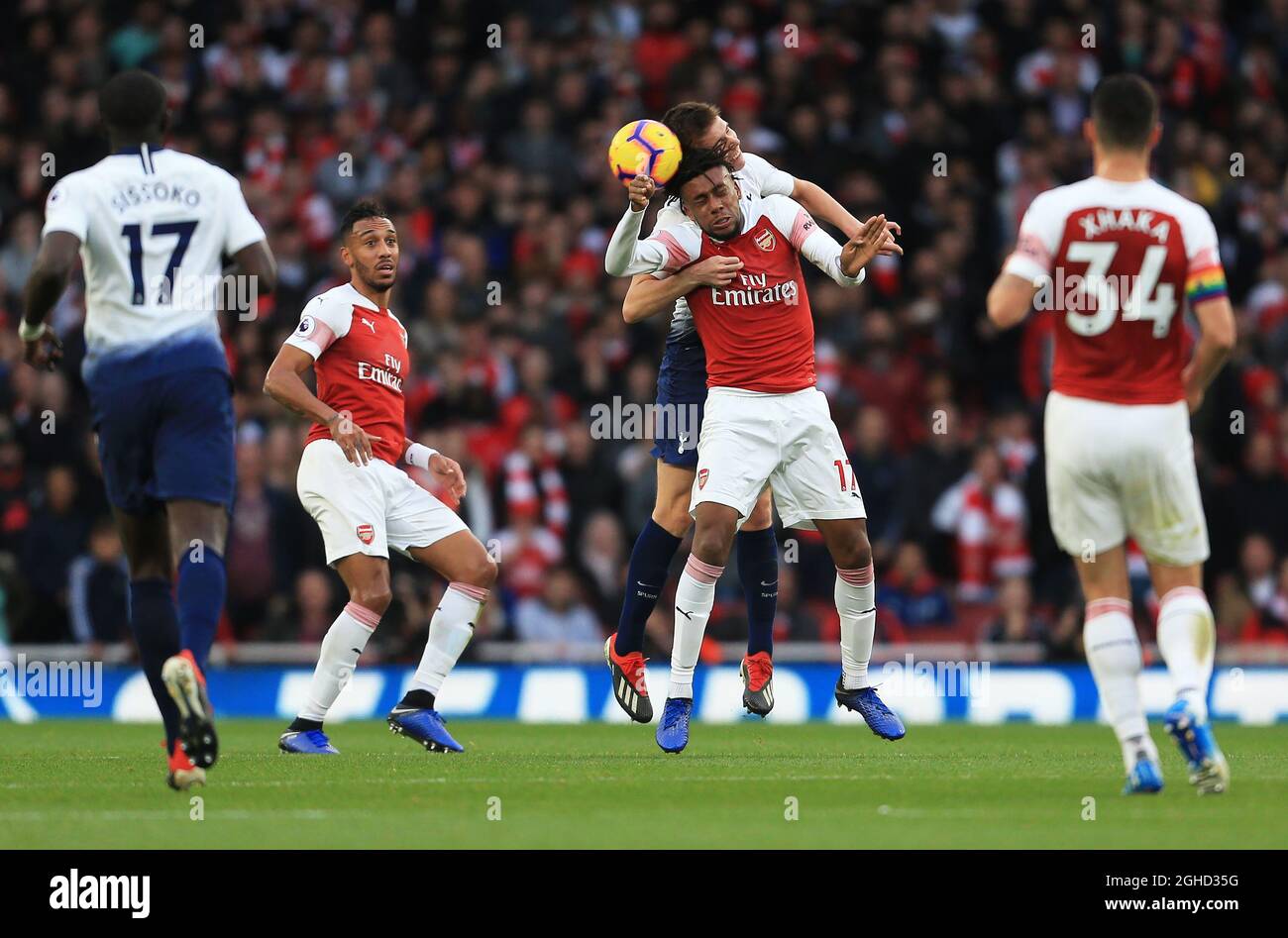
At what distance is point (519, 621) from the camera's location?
607 inches

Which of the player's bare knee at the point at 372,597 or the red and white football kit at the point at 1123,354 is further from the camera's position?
the player's bare knee at the point at 372,597

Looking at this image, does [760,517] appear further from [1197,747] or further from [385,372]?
[1197,747]

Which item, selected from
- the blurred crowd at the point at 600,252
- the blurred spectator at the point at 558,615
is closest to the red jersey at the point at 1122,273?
the blurred crowd at the point at 600,252

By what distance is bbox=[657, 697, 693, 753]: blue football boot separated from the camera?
9634mm

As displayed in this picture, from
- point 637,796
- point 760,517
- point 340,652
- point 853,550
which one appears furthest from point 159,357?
point 760,517

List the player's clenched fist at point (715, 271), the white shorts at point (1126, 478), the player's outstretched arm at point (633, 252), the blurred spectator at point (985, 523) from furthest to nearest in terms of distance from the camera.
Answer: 1. the blurred spectator at point (985, 523)
2. the player's clenched fist at point (715, 271)
3. the player's outstretched arm at point (633, 252)
4. the white shorts at point (1126, 478)

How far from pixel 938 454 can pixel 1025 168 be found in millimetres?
3515

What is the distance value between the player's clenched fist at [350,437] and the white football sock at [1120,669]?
3.62 meters

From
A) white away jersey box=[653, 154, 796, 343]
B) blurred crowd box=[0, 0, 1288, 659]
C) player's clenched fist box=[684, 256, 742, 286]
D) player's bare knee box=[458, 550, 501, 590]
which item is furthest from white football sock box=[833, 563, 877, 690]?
blurred crowd box=[0, 0, 1288, 659]

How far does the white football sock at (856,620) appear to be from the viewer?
9.88 meters

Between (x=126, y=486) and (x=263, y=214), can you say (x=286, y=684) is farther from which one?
(x=126, y=486)

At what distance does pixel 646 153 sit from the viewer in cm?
928

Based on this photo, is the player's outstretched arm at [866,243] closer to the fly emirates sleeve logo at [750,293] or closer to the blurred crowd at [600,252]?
the fly emirates sleeve logo at [750,293]

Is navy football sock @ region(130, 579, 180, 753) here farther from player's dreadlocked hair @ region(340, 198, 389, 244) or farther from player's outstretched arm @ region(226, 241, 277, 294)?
player's dreadlocked hair @ region(340, 198, 389, 244)
